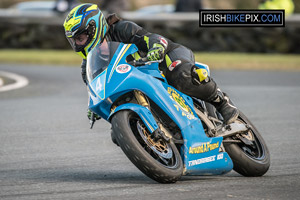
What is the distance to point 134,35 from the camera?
264 inches

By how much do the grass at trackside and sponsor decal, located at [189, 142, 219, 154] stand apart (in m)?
13.2

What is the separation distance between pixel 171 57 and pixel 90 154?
1.75 m

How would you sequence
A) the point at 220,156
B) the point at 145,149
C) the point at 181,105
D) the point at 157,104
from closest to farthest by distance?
the point at 145,149
the point at 157,104
the point at 181,105
the point at 220,156

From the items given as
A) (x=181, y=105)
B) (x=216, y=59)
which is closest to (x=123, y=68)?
(x=181, y=105)

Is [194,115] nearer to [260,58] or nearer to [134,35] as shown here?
[134,35]

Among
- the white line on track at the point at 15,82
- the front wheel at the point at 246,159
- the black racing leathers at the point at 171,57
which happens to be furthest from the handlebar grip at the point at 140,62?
the white line on track at the point at 15,82

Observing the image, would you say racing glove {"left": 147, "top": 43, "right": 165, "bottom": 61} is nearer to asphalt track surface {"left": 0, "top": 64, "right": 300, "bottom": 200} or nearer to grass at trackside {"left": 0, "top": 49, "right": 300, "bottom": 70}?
asphalt track surface {"left": 0, "top": 64, "right": 300, "bottom": 200}

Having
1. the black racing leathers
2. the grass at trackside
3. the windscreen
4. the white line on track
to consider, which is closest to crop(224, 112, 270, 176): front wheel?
the black racing leathers

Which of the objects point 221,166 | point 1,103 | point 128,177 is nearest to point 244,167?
point 221,166

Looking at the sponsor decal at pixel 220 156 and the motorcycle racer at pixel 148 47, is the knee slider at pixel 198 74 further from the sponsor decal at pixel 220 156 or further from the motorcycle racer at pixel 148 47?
the sponsor decal at pixel 220 156

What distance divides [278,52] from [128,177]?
1693cm

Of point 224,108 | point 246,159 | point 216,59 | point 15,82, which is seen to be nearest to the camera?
point 246,159

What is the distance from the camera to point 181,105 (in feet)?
21.0

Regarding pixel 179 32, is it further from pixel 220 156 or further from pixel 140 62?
pixel 140 62
